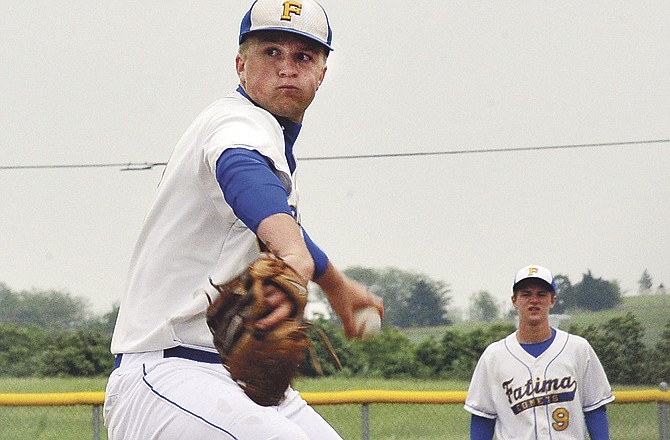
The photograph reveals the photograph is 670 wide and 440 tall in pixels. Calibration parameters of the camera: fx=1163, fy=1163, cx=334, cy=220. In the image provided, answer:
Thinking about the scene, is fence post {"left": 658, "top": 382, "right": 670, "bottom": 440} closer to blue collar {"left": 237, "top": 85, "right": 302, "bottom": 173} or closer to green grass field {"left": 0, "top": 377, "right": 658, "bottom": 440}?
green grass field {"left": 0, "top": 377, "right": 658, "bottom": 440}

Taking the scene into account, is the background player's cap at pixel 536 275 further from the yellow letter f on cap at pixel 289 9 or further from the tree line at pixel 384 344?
the tree line at pixel 384 344

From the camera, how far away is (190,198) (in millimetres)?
2699

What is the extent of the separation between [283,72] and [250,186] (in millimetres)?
701

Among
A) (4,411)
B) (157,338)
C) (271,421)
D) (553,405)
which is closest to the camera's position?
(271,421)

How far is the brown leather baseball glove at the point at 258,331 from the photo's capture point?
7.11 feet

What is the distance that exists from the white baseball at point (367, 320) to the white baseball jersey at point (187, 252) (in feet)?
1.00

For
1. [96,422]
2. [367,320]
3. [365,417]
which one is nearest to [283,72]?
[367,320]

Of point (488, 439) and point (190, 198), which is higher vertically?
point (190, 198)

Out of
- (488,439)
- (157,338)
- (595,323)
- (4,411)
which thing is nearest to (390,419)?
(488,439)

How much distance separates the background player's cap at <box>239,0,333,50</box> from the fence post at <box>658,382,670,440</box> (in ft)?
21.9

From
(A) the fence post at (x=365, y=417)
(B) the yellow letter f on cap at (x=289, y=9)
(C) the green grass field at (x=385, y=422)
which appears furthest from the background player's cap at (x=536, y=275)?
(B) the yellow letter f on cap at (x=289, y=9)

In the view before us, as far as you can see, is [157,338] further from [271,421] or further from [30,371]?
[30,371]

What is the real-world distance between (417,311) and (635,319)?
235cm

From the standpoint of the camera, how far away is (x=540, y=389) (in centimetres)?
662
